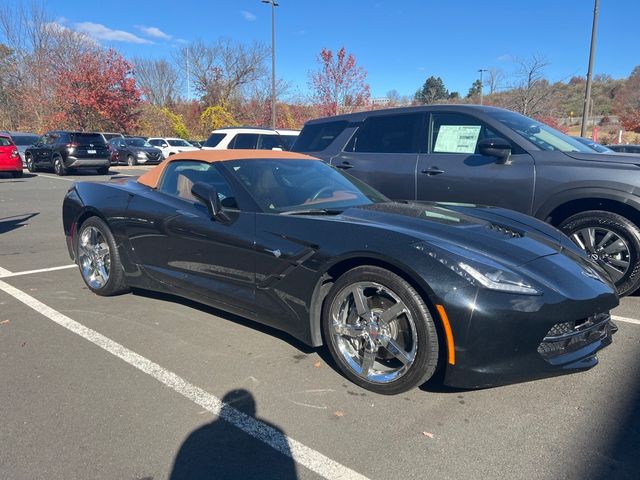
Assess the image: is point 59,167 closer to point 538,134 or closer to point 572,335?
point 538,134

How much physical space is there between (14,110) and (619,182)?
153 feet

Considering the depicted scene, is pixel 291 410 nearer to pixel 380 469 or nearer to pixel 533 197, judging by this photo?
pixel 380 469

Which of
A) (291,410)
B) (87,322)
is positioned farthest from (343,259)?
(87,322)

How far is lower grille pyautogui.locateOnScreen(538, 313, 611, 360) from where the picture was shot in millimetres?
2576

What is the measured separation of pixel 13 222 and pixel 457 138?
7.82 metres

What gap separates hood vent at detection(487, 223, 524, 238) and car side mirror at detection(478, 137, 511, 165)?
1678 millimetres

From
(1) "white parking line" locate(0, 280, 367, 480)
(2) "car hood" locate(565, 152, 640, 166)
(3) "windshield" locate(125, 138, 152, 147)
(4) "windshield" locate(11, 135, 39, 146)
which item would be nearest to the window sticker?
(2) "car hood" locate(565, 152, 640, 166)

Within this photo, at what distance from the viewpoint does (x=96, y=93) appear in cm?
3366

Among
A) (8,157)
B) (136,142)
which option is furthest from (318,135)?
(136,142)

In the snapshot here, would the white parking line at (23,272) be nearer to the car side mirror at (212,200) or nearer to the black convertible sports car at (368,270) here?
the black convertible sports car at (368,270)

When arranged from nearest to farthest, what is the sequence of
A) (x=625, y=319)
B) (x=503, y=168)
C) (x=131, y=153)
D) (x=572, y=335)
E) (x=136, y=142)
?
(x=572, y=335), (x=625, y=319), (x=503, y=168), (x=131, y=153), (x=136, y=142)

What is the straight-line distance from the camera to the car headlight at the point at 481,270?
2.52 metres

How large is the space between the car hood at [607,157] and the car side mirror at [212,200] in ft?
11.0

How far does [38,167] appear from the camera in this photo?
65.1ft
